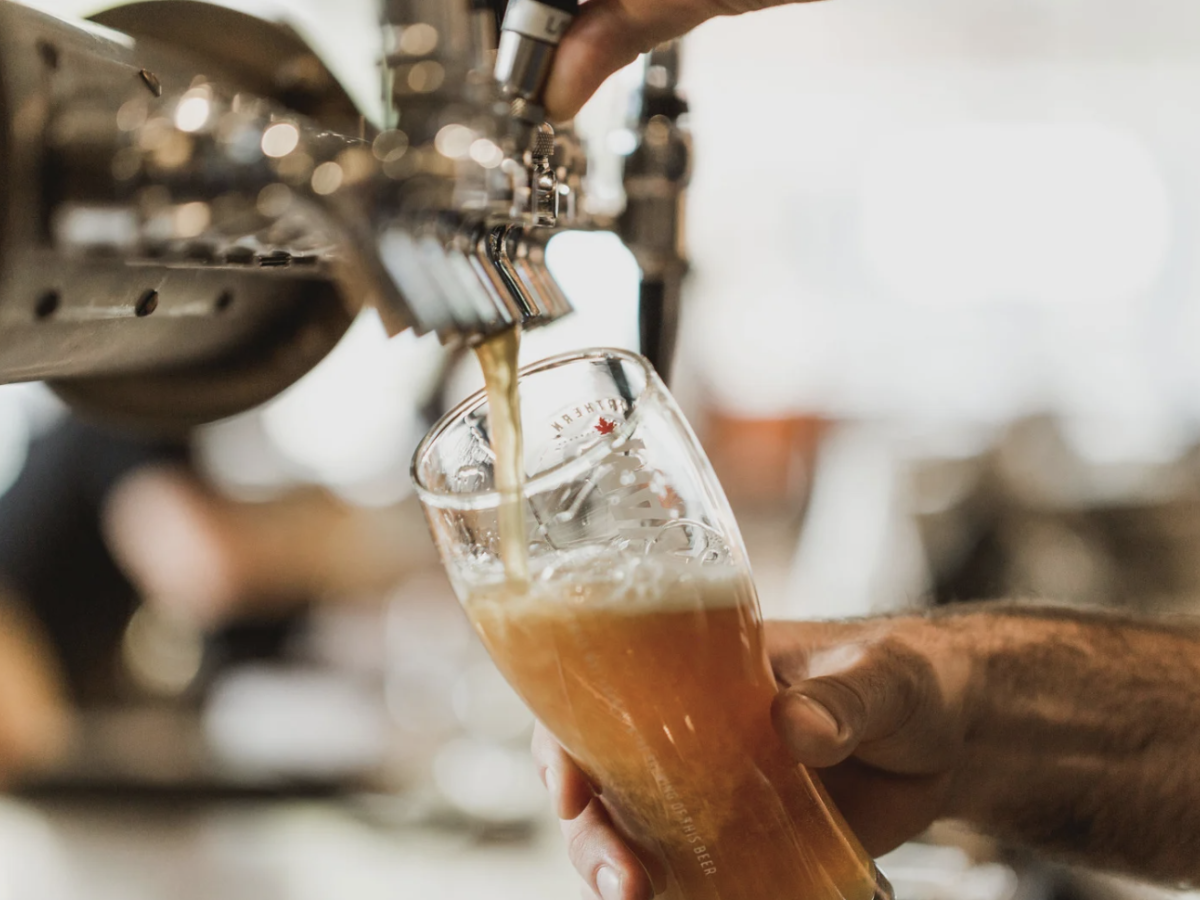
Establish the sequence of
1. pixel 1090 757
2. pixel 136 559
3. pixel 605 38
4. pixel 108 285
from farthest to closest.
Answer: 1. pixel 136 559
2. pixel 1090 757
3. pixel 605 38
4. pixel 108 285

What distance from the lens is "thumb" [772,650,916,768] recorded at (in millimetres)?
782

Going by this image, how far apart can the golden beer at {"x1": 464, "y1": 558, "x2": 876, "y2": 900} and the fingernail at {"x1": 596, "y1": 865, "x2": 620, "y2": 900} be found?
3cm

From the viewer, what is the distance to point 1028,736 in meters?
1.22

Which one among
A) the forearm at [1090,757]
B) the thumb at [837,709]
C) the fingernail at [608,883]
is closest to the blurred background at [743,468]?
the forearm at [1090,757]

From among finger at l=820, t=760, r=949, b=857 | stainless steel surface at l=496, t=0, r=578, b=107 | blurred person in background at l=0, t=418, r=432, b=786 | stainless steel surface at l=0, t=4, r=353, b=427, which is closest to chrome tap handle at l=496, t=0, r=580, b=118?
stainless steel surface at l=496, t=0, r=578, b=107

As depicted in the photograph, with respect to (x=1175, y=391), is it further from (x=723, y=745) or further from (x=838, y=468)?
(x=723, y=745)

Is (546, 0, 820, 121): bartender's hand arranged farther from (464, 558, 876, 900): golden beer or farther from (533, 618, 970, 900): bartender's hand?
(533, 618, 970, 900): bartender's hand

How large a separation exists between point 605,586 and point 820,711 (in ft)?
0.56

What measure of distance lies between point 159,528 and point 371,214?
8.45 feet

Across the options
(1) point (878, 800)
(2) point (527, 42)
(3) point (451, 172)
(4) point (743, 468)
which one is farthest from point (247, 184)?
(4) point (743, 468)

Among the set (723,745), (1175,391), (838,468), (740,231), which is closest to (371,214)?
(723,745)

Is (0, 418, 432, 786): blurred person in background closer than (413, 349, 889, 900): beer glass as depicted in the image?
No

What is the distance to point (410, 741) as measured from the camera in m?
2.55

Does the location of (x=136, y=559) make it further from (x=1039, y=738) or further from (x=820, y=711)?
(x=820, y=711)
